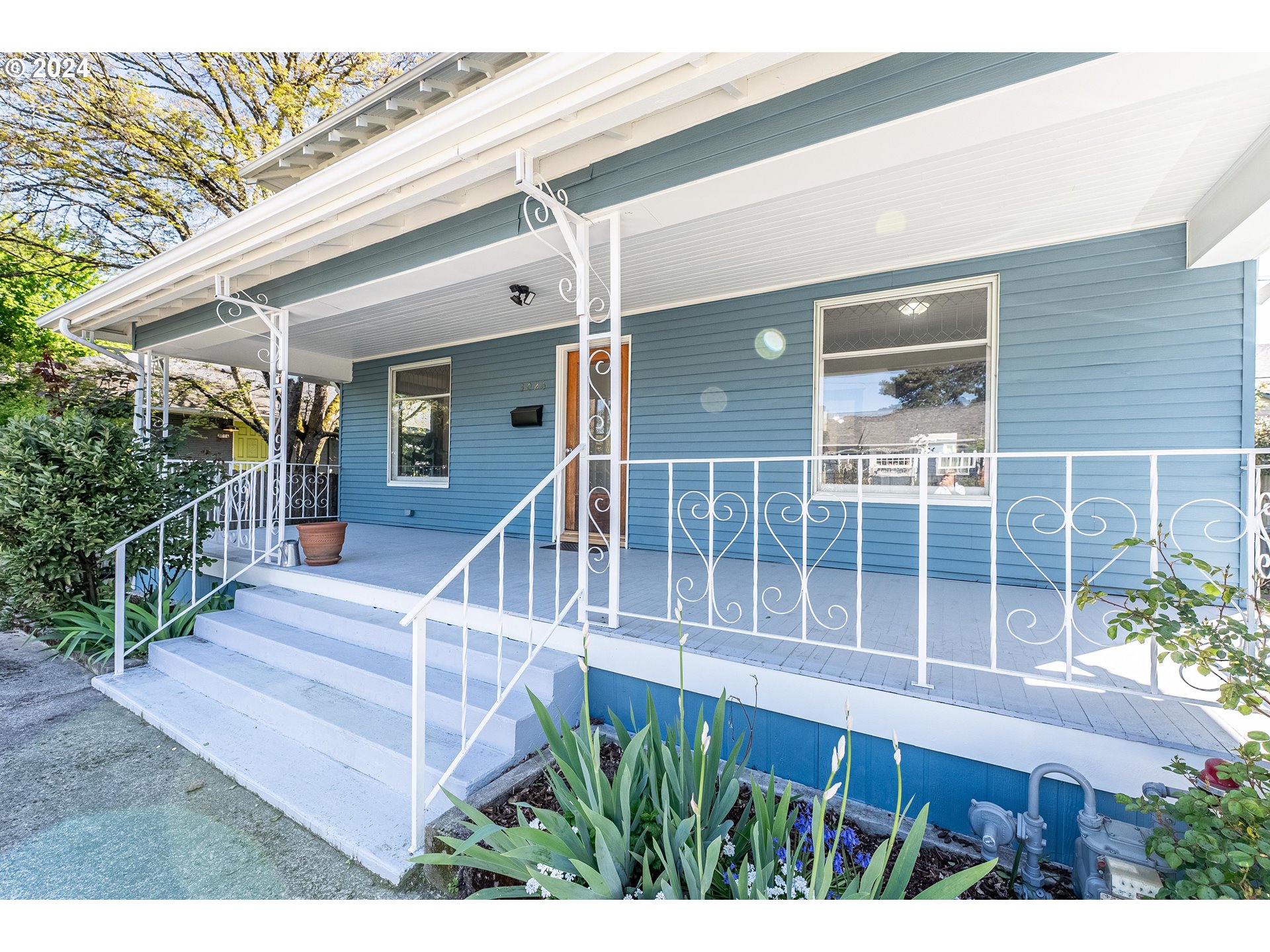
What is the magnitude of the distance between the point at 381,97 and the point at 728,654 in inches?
169

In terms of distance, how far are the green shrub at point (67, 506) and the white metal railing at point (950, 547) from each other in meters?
3.81

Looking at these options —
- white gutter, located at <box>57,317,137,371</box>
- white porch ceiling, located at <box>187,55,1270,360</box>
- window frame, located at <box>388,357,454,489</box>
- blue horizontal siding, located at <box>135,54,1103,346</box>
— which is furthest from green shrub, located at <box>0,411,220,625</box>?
window frame, located at <box>388,357,454,489</box>

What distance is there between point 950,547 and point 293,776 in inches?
173

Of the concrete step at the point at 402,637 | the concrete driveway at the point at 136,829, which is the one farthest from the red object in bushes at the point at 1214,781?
the concrete driveway at the point at 136,829

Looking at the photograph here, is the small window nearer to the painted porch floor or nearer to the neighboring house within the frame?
the neighboring house

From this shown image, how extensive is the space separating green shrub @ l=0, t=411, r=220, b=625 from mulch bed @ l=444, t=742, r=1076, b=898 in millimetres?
3327

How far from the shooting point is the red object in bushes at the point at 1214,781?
147 cm

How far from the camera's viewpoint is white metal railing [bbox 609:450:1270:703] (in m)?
2.36

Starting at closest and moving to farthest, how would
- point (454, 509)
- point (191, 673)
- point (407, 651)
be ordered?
point (407, 651), point (191, 673), point (454, 509)

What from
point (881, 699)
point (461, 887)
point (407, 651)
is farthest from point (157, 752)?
point (881, 699)

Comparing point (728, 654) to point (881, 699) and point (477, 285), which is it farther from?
point (477, 285)

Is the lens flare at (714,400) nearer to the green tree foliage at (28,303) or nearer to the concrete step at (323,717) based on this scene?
the concrete step at (323,717)

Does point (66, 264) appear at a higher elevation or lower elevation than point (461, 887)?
higher

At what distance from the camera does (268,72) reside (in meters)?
9.45
